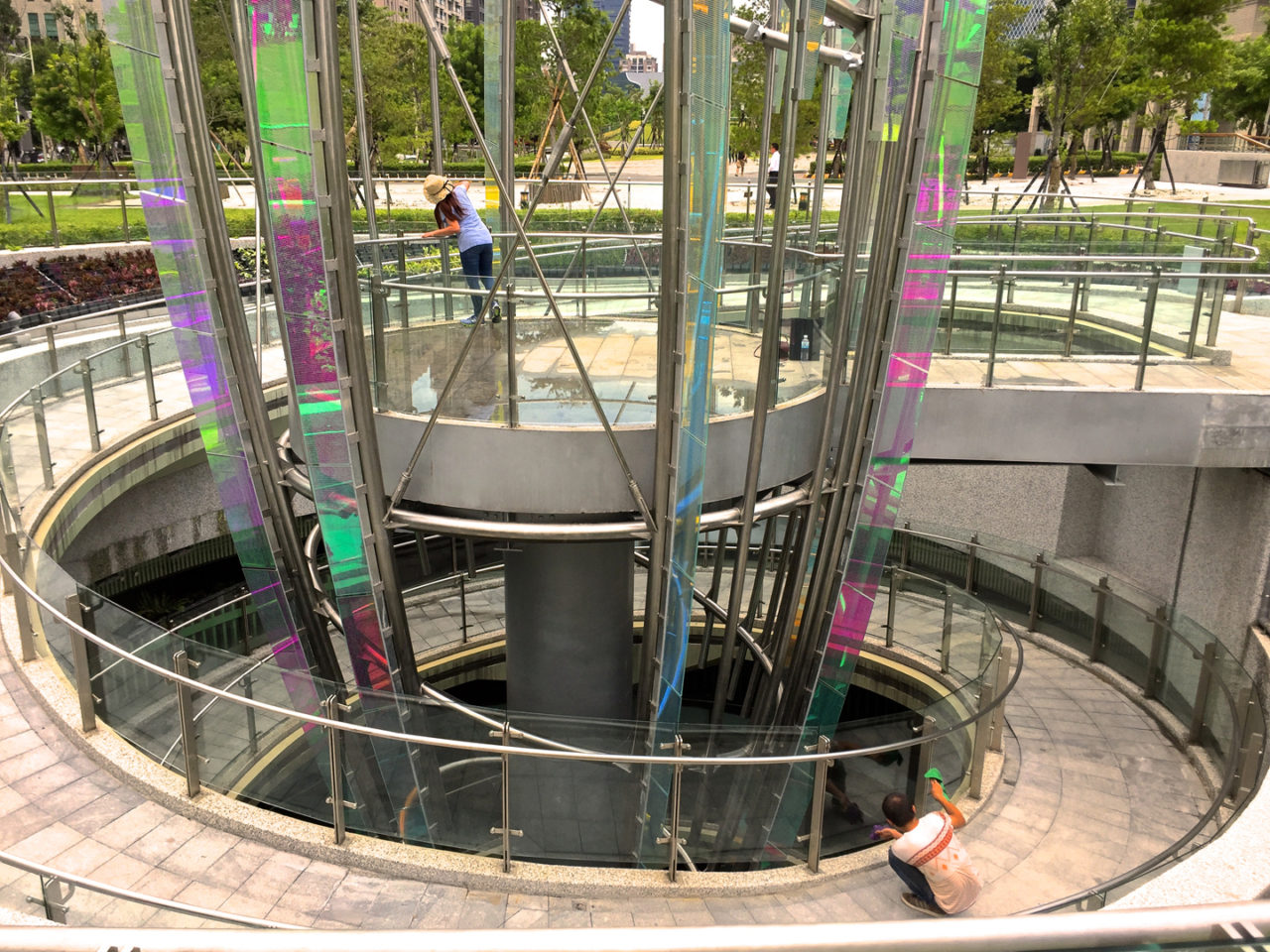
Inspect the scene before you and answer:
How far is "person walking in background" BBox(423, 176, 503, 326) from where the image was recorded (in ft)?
27.8

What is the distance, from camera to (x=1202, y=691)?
9570 millimetres

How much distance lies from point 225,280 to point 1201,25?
104ft

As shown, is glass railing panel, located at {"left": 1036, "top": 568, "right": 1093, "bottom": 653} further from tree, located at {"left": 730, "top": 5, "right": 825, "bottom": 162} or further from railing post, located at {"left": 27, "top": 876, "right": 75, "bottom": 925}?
tree, located at {"left": 730, "top": 5, "right": 825, "bottom": 162}

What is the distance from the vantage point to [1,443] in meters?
8.62

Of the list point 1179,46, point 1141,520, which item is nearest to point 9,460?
point 1141,520

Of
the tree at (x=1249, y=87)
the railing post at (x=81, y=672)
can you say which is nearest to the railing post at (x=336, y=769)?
the railing post at (x=81, y=672)

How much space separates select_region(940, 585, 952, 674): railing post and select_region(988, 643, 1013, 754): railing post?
189 centimetres

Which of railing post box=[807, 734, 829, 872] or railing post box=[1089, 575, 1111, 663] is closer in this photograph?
railing post box=[807, 734, 829, 872]

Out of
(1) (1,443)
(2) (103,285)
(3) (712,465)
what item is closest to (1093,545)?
(3) (712,465)

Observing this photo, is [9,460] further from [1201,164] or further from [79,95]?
[1201,164]

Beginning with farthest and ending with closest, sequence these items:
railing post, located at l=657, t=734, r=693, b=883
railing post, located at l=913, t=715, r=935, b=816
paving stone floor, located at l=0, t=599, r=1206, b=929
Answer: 1. railing post, located at l=913, t=715, r=935, b=816
2. railing post, located at l=657, t=734, r=693, b=883
3. paving stone floor, located at l=0, t=599, r=1206, b=929

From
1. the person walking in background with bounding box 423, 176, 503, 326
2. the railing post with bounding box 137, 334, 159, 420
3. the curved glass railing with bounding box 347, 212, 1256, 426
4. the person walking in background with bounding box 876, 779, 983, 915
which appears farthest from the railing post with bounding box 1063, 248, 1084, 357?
the railing post with bounding box 137, 334, 159, 420

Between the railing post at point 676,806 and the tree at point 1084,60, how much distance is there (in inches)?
1092

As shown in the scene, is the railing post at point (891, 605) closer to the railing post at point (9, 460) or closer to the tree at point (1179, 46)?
the railing post at point (9, 460)
